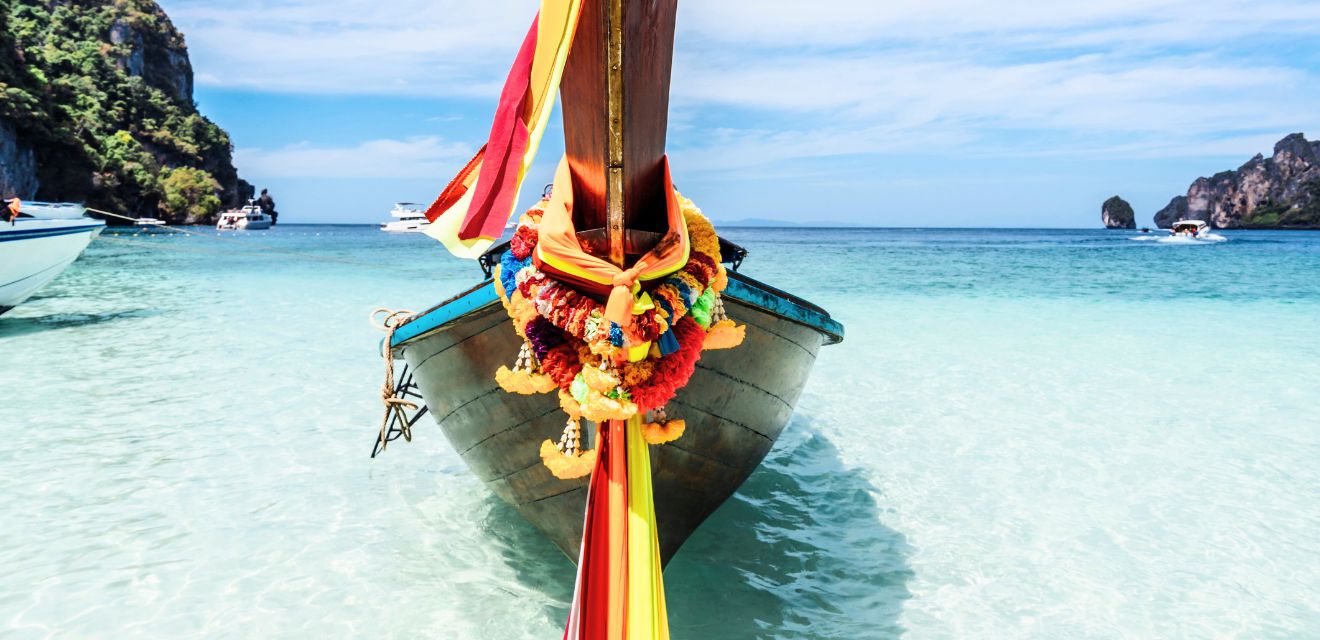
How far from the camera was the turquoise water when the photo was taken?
3.60 metres

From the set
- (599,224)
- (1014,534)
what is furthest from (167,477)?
(1014,534)

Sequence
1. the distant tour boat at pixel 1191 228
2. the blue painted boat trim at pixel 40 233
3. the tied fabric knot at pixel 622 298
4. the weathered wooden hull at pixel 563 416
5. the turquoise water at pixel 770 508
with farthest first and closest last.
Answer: the distant tour boat at pixel 1191 228, the blue painted boat trim at pixel 40 233, the turquoise water at pixel 770 508, the weathered wooden hull at pixel 563 416, the tied fabric knot at pixel 622 298

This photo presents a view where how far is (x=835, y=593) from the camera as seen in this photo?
3.76 meters

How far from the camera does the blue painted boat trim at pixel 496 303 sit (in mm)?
3000

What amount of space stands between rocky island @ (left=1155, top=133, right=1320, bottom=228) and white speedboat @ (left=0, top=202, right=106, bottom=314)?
9388cm

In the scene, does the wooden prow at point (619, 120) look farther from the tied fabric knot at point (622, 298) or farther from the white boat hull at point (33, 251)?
the white boat hull at point (33, 251)

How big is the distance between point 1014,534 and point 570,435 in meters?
2.92

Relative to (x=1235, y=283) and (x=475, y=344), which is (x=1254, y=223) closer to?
(x=1235, y=283)

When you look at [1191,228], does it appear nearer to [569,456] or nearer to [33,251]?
[33,251]

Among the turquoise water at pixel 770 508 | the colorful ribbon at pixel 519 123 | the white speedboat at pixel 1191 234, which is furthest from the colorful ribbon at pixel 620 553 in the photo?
the white speedboat at pixel 1191 234

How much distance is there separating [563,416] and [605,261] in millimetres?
927

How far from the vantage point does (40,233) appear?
969 cm

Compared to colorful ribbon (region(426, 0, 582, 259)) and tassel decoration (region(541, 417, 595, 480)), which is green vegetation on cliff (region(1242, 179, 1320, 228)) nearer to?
tassel decoration (region(541, 417, 595, 480))

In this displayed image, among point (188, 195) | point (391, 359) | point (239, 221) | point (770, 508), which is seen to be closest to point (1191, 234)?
point (770, 508)
